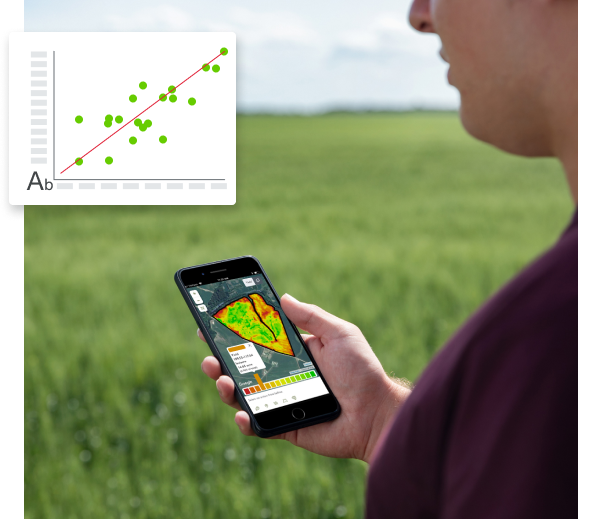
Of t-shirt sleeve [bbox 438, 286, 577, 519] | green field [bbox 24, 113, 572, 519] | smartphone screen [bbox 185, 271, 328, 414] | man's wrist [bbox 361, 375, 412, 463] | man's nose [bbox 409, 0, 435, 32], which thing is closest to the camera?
t-shirt sleeve [bbox 438, 286, 577, 519]

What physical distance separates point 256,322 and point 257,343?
46mm

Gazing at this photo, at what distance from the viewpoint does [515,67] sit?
427 millimetres

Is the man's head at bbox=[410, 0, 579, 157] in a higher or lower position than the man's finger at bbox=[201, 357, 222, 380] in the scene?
higher

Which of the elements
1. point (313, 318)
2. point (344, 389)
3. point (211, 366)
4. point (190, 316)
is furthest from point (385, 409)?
point (190, 316)

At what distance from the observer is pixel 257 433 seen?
3.84 feet

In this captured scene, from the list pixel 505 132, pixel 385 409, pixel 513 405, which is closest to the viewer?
pixel 513 405

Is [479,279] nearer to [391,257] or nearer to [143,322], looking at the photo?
[391,257]

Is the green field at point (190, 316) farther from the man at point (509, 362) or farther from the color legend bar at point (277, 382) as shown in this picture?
the man at point (509, 362)

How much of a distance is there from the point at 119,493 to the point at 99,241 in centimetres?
415

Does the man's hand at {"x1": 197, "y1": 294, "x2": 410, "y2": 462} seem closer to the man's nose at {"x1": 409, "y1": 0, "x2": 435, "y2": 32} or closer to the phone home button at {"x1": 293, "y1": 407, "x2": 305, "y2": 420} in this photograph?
the phone home button at {"x1": 293, "y1": 407, "x2": 305, "y2": 420}

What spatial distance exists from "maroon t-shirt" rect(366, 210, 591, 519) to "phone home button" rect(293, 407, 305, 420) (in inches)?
32.0

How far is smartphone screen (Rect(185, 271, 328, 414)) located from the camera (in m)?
1.22

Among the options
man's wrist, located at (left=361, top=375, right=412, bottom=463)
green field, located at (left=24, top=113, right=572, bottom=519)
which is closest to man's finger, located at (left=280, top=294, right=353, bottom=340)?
man's wrist, located at (left=361, top=375, right=412, bottom=463)

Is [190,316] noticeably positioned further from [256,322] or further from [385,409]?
[385,409]
